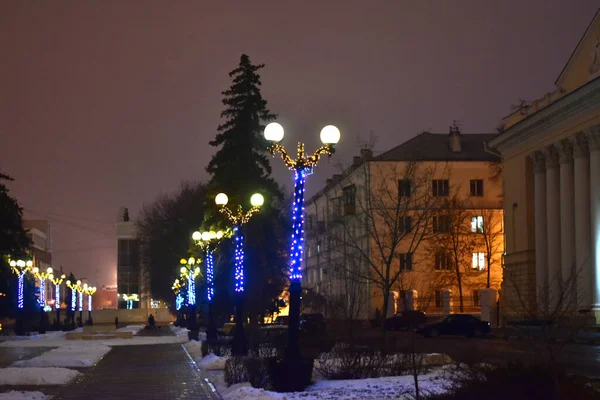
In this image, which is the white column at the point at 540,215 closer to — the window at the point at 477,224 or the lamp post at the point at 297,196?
the window at the point at 477,224

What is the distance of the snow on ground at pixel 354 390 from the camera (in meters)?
18.1

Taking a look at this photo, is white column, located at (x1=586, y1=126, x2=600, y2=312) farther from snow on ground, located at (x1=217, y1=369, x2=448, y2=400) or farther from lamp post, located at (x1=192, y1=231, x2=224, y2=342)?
snow on ground, located at (x1=217, y1=369, x2=448, y2=400)

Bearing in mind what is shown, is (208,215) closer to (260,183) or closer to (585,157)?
(260,183)

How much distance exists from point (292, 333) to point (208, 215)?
36088 millimetres

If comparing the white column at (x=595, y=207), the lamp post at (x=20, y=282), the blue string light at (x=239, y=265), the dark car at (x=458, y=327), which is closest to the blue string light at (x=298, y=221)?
the blue string light at (x=239, y=265)

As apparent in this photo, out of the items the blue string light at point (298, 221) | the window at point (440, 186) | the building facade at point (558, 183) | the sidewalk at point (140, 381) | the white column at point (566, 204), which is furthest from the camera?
the window at point (440, 186)

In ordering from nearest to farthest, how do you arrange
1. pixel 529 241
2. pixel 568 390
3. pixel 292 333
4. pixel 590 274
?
pixel 568 390
pixel 292 333
pixel 590 274
pixel 529 241

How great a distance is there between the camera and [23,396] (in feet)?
66.9

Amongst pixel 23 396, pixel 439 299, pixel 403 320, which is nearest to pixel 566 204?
pixel 403 320

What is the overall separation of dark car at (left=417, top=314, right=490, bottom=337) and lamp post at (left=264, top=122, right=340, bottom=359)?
31.8 metres

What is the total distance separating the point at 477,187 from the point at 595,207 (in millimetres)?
30037

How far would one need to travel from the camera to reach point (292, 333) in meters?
20.1

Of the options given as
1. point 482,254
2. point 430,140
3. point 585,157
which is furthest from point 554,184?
point 430,140

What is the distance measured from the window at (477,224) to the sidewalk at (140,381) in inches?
1751
